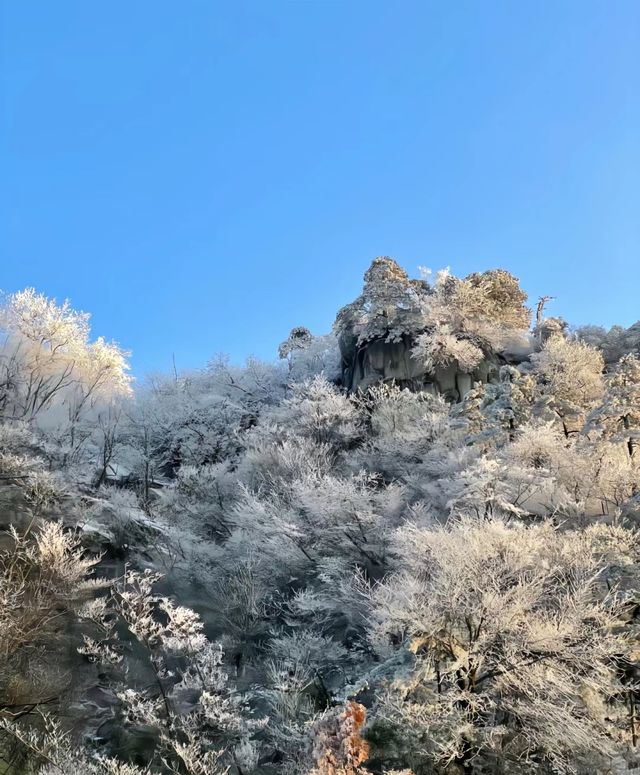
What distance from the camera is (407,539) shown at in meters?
15.0

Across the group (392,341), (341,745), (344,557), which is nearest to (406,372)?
(392,341)

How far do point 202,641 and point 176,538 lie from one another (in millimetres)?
8683

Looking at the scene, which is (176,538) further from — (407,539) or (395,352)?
(395,352)

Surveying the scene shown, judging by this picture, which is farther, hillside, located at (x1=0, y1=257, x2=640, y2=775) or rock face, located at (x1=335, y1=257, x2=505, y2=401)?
rock face, located at (x1=335, y1=257, x2=505, y2=401)

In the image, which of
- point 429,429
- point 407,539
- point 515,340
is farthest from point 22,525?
point 515,340

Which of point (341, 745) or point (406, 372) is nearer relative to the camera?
point (341, 745)

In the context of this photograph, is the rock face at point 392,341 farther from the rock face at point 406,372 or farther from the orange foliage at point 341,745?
→ the orange foliage at point 341,745

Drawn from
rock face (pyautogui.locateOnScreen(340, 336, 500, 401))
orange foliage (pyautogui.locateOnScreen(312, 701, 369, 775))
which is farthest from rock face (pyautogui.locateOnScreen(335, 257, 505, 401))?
orange foliage (pyautogui.locateOnScreen(312, 701, 369, 775))

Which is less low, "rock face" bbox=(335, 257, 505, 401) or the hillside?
"rock face" bbox=(335, 257, 505, 401)

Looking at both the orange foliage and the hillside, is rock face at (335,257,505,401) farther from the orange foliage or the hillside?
the orange foliage

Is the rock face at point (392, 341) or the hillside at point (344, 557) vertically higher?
the rock face at point (392, 341)

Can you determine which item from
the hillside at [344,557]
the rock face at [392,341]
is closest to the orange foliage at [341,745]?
the hillside at [344,557]

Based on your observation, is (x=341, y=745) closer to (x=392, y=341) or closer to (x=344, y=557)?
(x=344, y=557)

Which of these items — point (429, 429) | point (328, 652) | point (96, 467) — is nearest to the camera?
point (328, 652)
